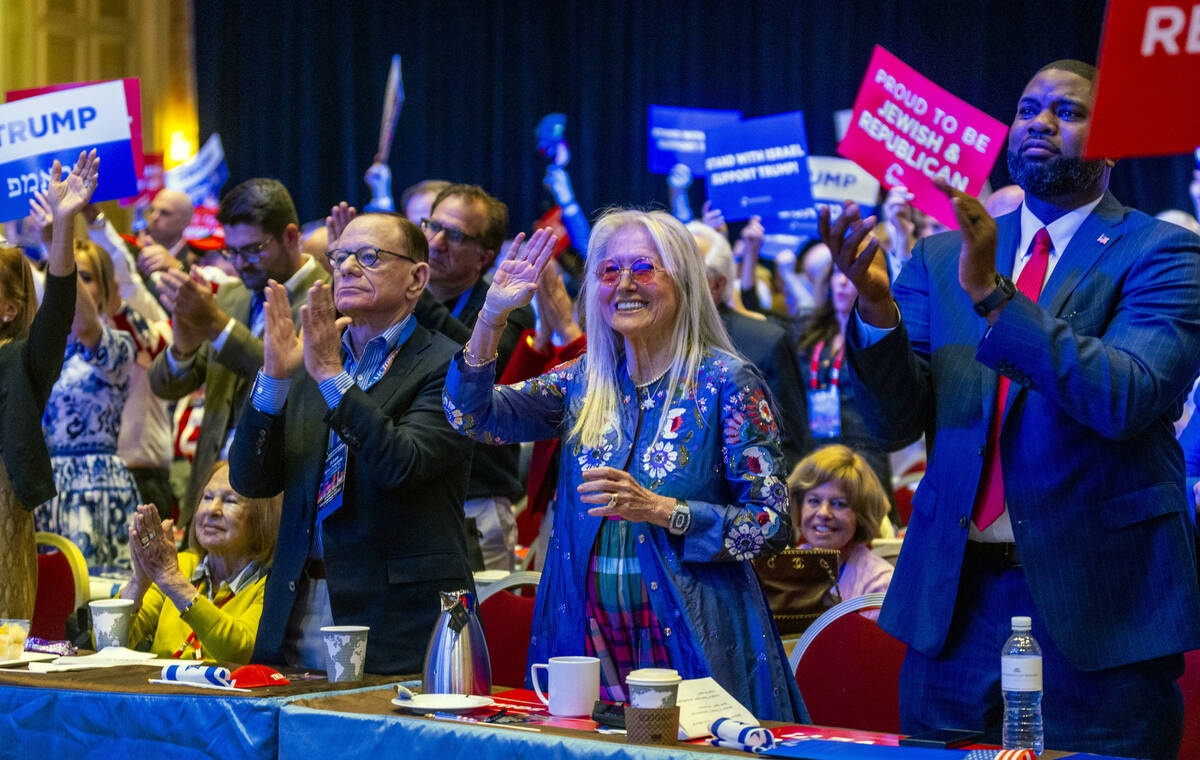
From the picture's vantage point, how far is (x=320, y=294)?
2.63 m

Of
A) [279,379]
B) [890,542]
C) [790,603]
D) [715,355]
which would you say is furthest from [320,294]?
[890,542]

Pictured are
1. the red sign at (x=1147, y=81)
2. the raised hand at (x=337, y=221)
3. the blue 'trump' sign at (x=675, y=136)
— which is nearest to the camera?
the red sign at (x=1147, y=81)

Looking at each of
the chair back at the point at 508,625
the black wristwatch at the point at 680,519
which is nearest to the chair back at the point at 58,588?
the chair back at the point at 508,625

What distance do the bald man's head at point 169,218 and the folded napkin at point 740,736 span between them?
4625mm

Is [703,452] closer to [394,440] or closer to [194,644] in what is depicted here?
[394,440]

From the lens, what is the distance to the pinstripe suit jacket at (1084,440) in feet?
6.29

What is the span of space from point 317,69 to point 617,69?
241 centimetres

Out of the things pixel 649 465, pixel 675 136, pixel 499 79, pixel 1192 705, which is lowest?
pixel 1192 705

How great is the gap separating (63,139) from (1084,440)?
2932mm

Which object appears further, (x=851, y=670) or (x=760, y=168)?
(x=760, y=168)

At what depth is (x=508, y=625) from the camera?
3014mm

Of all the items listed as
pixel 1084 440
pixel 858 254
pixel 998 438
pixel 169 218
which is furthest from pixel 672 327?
pixel 169 218

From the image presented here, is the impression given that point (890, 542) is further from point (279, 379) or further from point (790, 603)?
point (279, 379)

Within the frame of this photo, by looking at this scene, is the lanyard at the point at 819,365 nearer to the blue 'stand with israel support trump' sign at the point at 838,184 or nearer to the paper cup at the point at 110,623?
the blue 'stand with israel support trump' sign at the point at 838,184
